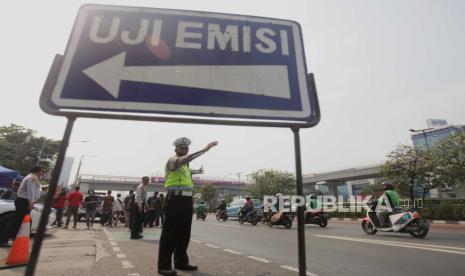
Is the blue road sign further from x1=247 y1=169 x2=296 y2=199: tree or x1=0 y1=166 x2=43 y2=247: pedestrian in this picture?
x1=247 y1=169 x2=296 y2=199: tree

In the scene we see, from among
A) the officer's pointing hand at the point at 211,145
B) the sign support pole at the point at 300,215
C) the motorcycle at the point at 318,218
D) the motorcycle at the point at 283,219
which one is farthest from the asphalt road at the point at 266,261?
the motorcycle at the point at 318,218

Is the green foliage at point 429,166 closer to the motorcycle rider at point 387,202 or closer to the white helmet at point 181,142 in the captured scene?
the motorcycle rider at point 387,202

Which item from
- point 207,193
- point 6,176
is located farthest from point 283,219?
point 207,193

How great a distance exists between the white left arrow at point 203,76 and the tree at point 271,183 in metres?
55.9

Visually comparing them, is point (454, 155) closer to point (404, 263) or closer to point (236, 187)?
point (404, 263)

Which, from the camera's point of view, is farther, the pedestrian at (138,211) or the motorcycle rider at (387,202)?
the motorcycle rider at (387,202)

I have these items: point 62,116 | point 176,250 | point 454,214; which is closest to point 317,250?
point 176,250

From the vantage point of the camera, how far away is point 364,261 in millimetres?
5262

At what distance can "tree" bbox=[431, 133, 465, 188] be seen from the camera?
1070 inches

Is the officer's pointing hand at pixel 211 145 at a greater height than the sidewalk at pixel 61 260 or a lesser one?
greater

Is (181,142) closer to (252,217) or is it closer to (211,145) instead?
(211,145)

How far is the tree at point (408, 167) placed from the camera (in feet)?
91.2

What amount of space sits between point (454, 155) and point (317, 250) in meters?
27.5

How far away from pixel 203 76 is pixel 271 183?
2237 inches
